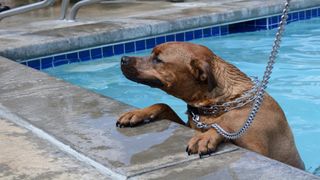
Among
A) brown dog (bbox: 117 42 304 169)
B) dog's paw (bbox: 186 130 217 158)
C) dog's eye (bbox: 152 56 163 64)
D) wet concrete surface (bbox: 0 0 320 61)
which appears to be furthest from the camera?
wet concrete surface (bbox: 0 0 320 61)

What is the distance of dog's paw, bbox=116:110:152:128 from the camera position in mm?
3559

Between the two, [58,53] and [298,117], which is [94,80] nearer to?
[58,53]

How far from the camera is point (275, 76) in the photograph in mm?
7488

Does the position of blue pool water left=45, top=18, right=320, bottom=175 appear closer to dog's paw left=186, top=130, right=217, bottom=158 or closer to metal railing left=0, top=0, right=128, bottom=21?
metal railing left=0, top=0, right=128, bottom=21

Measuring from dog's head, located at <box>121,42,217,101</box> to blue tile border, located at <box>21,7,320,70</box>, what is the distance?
3.78m

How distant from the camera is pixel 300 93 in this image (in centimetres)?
684

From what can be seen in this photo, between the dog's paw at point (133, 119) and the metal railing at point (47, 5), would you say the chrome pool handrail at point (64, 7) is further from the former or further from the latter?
the dog's paw at point (133, 119)

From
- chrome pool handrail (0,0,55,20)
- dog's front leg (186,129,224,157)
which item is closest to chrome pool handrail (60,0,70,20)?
chrome pool handrail (0,0,55,20)

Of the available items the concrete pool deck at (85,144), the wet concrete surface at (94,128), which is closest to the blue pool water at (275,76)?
the concrete pool deck at (85,144)

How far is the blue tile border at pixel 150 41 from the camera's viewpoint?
7.41 metres

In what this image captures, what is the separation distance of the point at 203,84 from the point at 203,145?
19.2 inches

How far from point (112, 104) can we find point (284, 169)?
152 centimetres

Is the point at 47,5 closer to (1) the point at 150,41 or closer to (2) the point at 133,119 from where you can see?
(1) the point at 150,41

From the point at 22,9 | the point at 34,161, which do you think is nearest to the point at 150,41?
the point at 22,9
